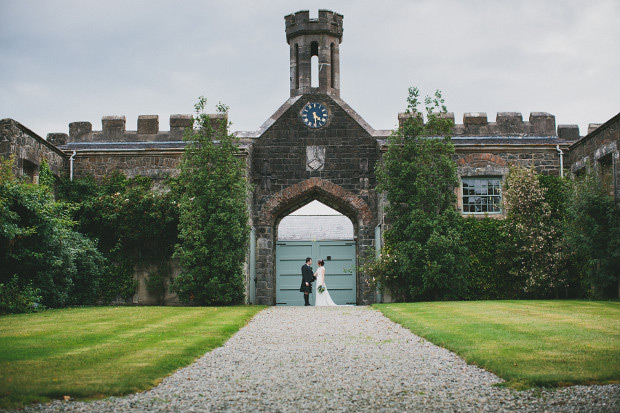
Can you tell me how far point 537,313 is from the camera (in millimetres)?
11086

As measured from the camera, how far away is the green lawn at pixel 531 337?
5.71m

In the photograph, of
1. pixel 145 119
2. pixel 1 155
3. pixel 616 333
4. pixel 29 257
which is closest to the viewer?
pixel 616 333

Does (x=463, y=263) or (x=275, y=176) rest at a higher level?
(x=275, y=176)

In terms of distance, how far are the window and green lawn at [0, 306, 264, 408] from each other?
8.55 metres

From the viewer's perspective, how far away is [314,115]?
726 inches

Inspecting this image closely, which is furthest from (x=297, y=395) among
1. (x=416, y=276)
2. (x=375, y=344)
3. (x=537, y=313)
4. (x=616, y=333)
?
(x=416, y=276)

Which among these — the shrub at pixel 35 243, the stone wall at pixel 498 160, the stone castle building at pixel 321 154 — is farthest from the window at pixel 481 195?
the shrub at pixel 35 243

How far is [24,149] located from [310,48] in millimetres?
8652

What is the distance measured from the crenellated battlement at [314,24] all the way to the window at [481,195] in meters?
5.95

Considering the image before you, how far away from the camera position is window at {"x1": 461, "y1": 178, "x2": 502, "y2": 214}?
1786 centimetres

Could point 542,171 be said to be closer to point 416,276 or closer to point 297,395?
point 416,276

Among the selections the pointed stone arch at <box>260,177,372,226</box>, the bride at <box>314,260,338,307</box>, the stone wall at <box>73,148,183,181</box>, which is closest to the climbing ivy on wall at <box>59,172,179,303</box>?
the stone wall at <box>73,148,183,181</box>

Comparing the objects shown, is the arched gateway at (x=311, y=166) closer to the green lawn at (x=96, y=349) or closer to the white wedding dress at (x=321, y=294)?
the white wedding dress at (x=321, y=294)

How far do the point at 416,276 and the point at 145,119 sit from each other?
940 cm
